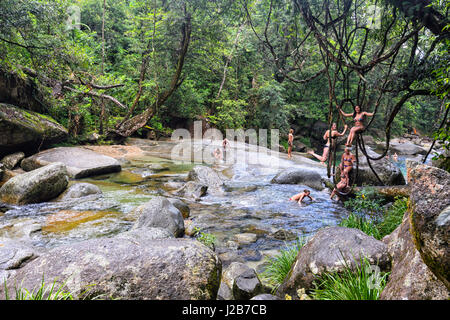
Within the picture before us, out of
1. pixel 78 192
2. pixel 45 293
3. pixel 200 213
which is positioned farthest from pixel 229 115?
pixel 45 293

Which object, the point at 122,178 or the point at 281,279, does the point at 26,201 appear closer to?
the point at 122,178

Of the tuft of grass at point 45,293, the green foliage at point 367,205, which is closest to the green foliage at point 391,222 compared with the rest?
the green foliage at point 367,205

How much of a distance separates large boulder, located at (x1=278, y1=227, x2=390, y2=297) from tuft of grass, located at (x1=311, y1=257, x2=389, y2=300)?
0.06 meters

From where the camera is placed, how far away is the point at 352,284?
92.6 inches

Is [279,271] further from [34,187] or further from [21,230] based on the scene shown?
[34,187]

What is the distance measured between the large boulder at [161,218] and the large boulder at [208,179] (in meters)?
4.13

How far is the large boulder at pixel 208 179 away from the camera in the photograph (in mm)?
9782

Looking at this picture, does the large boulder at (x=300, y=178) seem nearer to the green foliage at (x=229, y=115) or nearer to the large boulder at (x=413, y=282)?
the large boulder at (x=413, y=282)

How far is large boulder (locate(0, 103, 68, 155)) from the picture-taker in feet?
27.9

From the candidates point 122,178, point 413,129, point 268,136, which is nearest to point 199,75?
point 268,136

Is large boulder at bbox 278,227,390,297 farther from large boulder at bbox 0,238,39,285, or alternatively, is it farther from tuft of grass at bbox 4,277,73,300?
large boulder at bbox 0,238,39,285

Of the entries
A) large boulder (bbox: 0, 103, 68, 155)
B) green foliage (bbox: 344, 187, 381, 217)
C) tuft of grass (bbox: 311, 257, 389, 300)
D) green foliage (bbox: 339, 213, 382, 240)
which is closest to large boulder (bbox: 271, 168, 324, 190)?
green foliage (bbox: 344, 187, 381, 217)

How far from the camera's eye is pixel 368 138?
30.3 metres

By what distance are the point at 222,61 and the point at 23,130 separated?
18.1 meters
